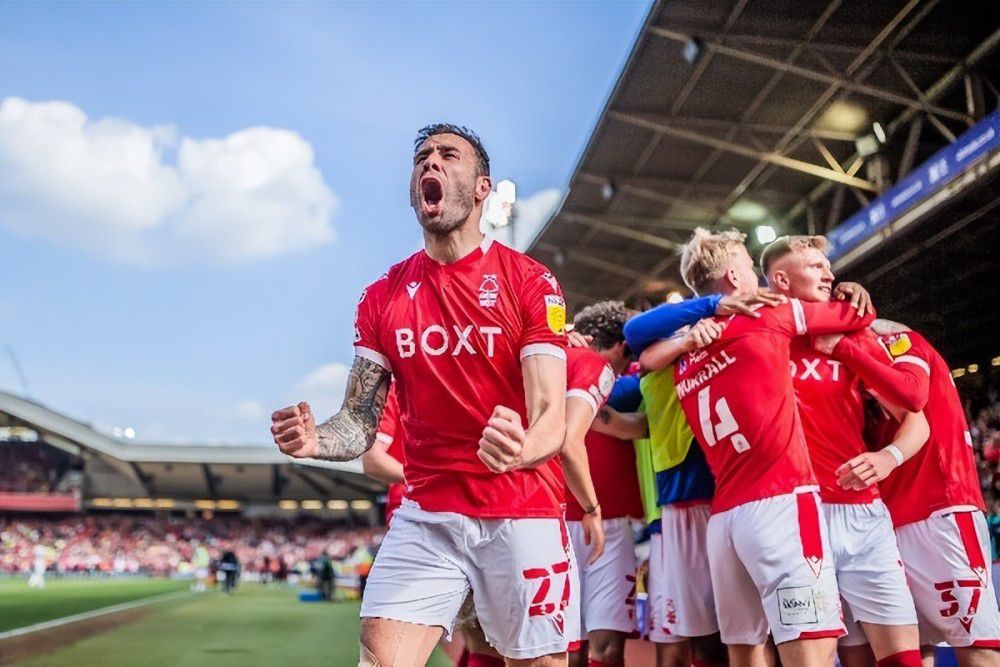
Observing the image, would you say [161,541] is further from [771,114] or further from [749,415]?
[749,415]

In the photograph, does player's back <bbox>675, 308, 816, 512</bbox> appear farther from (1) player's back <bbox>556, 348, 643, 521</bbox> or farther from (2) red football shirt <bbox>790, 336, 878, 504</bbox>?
(1) player's back <bbox>556, 348, 643, 521</bbox>

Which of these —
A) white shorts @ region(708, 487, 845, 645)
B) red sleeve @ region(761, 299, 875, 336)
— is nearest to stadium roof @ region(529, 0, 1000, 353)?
red sleeve @ region(761, 299, 875, 336)

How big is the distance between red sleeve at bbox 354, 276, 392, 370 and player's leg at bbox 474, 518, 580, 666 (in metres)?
0.79

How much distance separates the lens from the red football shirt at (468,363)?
118 inches

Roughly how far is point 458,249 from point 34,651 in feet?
32.9

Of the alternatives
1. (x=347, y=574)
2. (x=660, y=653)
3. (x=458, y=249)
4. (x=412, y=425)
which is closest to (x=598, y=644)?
(x=660, y=653)

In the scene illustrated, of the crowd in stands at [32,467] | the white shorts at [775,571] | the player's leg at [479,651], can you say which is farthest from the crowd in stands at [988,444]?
the crowd in stands at [32,467]

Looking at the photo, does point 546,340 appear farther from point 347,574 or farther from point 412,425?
point 347,574

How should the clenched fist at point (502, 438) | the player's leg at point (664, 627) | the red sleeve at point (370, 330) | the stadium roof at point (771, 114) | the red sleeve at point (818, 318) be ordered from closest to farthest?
the clenched fist at point (502, 438)
the red sleeve at point (370, 330)
the red sleeve at point (818, 318)
the player's leg at point (664, 627)
the stadium roof at point (771, 114)

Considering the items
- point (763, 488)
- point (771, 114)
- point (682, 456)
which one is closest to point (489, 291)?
point (763, 488)

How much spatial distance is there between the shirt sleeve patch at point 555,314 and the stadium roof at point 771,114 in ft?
37.8

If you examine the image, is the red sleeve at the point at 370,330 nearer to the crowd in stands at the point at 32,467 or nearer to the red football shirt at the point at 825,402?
the red football shirt at the point at 825,402

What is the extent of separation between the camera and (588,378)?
3783 millimetres

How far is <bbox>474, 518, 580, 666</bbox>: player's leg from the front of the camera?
9.38 feet
